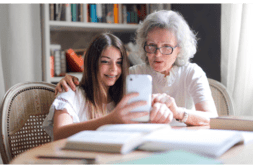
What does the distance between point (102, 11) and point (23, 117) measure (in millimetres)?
1624

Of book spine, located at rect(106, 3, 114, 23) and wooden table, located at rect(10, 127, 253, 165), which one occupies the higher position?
book spine, located at rect(106, 3, 114, 23)

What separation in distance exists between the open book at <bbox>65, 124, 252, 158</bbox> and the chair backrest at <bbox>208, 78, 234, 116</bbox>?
96cm

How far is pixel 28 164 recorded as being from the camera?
0.62m

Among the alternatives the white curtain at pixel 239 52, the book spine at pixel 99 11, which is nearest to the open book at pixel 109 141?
the white curtain at pixel 239 52

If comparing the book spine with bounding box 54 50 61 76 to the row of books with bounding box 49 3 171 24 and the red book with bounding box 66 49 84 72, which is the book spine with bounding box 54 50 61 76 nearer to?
the red book with bounding box 66 49 84 72

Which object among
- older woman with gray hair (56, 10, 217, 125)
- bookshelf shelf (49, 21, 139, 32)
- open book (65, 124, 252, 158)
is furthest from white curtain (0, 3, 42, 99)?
open book (65, 124, 252, 158)

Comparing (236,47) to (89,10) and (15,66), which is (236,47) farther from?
(15,66)

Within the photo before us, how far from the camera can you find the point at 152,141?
0.71 metres

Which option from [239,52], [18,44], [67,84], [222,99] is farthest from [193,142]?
[18,44]

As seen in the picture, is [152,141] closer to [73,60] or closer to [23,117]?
[23,117]

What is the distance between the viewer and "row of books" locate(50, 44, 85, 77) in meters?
2.48

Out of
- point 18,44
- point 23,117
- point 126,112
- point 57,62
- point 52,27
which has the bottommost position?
point 23,117

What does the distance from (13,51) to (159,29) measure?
1.34 m

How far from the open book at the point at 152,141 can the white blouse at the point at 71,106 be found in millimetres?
→ 419
